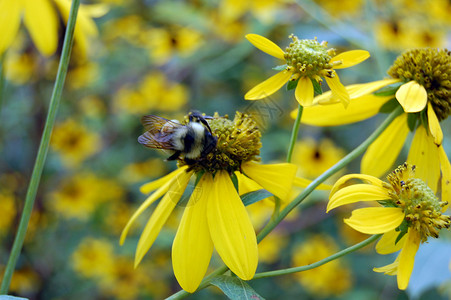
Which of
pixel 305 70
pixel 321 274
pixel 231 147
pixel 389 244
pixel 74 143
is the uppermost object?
pixel 305 70

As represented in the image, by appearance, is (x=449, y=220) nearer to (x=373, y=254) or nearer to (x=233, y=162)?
(x=233, y=162)

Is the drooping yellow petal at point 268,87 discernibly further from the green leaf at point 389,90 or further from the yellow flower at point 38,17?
the yellow flower at point 38,17

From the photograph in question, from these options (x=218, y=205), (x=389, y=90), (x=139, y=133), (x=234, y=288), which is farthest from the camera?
(x=139, y=133)

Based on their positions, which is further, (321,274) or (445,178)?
(321,274)

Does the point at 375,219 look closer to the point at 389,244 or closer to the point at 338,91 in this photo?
the point at 389,244

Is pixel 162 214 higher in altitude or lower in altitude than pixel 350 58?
lower

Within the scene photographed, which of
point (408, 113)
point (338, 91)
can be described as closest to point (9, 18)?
point (338, 91)

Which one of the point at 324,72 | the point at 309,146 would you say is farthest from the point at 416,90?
the point at 309,146
